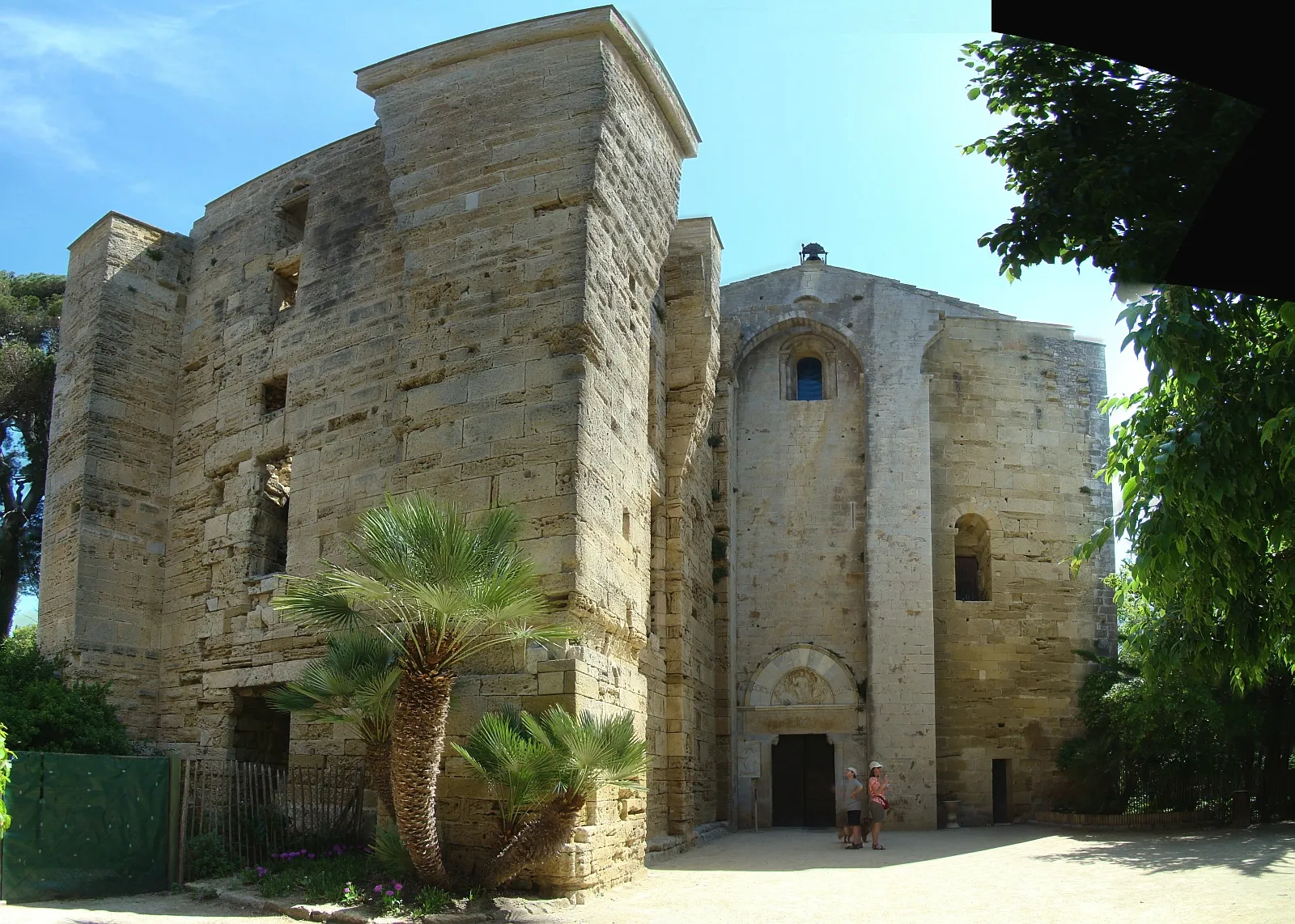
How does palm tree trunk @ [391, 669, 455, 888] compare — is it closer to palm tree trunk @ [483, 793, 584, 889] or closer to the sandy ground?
palm tree trunk @ [483, 793, 584, 889]

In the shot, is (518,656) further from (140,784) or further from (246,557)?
(246,557)

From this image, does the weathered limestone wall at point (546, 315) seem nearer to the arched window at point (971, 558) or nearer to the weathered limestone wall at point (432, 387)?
the weathered limestone wall at point (432, 387)

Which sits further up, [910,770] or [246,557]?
[246,557]

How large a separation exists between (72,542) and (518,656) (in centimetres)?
723

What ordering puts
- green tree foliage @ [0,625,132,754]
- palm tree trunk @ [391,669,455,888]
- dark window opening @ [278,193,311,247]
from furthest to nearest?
dark window opening @ [278,193,311,247] → green tree foliage @ [0,625,132,754] → palm tree trunk @ [391,669,455,888]

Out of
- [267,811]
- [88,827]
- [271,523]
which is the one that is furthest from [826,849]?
[88,827]

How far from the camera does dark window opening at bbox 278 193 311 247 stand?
13938 millimetres

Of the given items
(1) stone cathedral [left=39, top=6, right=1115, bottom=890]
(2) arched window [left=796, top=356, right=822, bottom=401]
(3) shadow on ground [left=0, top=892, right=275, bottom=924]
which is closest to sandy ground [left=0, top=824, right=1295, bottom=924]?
(3) shadow on ground [left=0, top=892, right=275, bottom=924]

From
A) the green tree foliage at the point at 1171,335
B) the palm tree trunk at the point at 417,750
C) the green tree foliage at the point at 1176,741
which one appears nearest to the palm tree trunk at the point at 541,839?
the palm tree trunk at the point at 417,750

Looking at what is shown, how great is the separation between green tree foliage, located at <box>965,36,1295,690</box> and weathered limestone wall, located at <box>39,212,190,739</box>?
1059 cm

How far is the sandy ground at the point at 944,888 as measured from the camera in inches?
328

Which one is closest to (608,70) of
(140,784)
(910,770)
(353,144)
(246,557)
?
(353,144)

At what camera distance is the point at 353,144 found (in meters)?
13.3

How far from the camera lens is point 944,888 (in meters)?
9.91
